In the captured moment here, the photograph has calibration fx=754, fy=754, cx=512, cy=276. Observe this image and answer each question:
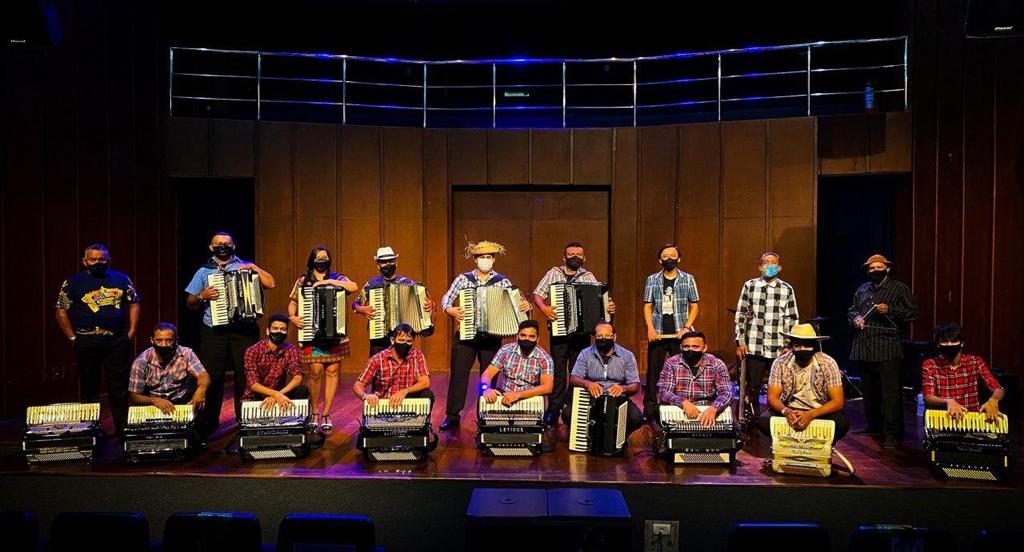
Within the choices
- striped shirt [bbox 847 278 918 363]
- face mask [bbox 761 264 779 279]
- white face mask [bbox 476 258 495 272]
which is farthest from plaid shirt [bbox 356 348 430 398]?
striped shirt [bbox 847 278 918 363]

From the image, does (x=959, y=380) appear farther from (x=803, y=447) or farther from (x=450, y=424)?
(x=450, y=424)

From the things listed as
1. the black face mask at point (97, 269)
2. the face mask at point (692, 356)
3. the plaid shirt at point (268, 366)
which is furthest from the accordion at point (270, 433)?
the face mask at point (692, 356)

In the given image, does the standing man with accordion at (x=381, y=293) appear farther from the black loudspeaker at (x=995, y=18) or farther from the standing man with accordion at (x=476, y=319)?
the black loudspeaker at (x=995, y=18)

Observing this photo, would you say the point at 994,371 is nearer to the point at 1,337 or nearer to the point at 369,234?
the point at 369,234

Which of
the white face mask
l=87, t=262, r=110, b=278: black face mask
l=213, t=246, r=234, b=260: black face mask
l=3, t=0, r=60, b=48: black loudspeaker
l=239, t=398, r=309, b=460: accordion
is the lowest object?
l=239, t=398, r=309, b=460: accordion

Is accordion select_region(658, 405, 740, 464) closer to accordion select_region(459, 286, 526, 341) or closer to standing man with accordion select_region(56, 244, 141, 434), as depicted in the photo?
accordion select_region(459, 286, 526, 341)

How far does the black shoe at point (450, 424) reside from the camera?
698 centimetres

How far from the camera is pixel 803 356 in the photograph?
590 cm

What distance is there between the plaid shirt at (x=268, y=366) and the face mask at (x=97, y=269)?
1.55m

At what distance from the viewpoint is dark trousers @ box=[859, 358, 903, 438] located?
21.1 ft

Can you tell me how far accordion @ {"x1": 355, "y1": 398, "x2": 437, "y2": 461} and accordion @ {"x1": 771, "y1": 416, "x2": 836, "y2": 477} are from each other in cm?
267

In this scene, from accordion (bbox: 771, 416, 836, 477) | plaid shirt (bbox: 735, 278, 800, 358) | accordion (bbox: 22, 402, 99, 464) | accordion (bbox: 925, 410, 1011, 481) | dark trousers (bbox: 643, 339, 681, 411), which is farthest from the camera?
dark trousers (bbox: 643, 339, 681, 411)

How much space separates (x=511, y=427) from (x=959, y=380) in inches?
140

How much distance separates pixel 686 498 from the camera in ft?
17.5
